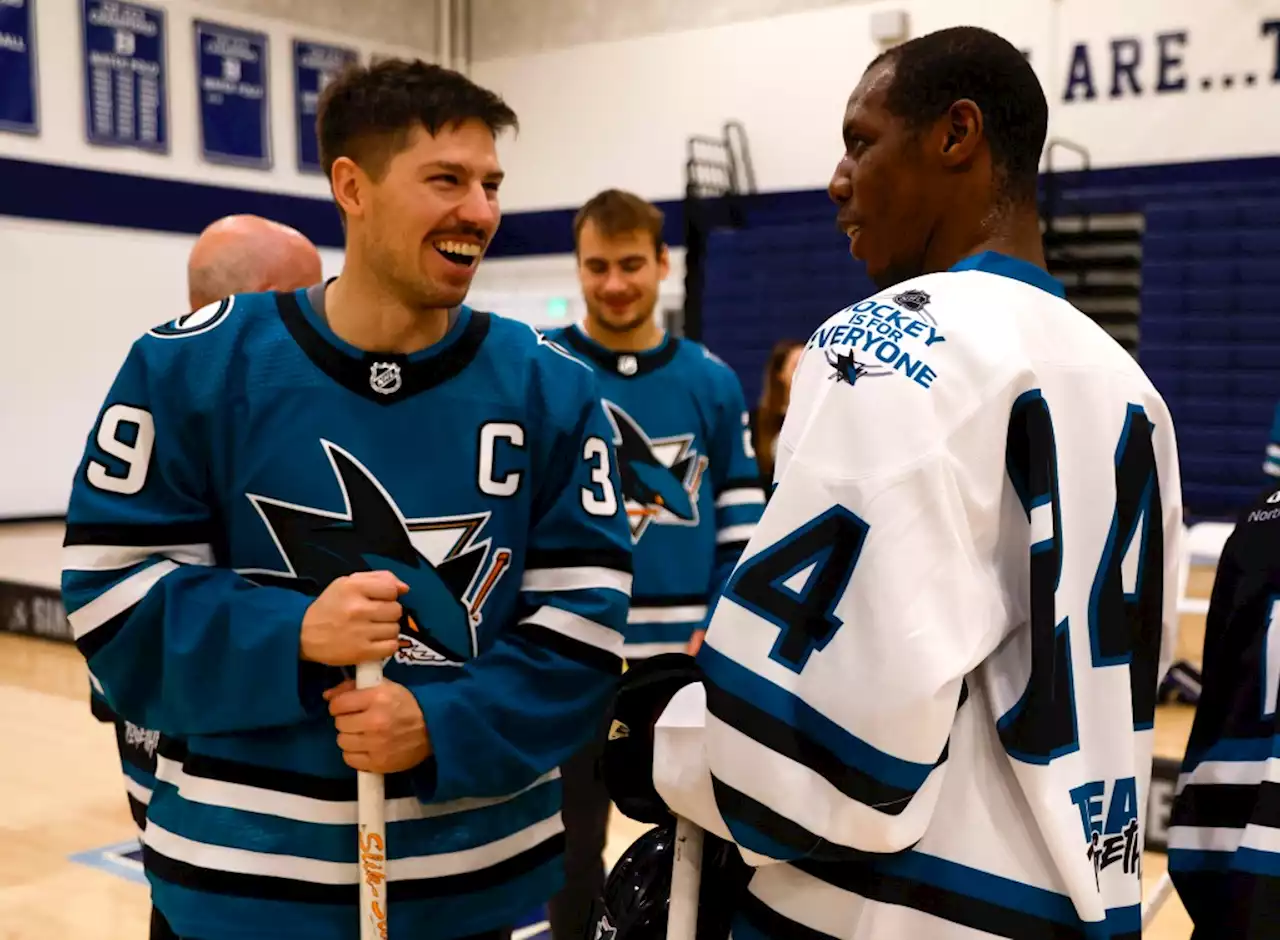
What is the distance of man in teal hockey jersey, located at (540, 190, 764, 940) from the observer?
8.33 ft

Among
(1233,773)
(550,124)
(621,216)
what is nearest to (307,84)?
(550,124)

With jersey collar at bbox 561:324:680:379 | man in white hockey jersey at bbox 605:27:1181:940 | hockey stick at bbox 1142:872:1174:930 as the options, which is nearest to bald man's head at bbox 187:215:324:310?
jersey collar at bbox 561:324:680:379

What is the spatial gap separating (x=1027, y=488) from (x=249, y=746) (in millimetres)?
869

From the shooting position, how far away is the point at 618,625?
147 cm

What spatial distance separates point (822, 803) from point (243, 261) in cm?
162

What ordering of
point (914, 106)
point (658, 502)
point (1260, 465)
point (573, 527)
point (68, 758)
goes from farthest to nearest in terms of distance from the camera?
point (1260, 465)
point (68, 758)
point (658, 502)
point (573, 527)
point (914, 106)

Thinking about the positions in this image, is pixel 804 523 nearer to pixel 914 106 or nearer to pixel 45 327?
pixel 914 106

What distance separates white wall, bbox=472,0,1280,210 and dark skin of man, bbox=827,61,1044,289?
26.3 feet

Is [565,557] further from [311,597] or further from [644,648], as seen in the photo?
[644,648]

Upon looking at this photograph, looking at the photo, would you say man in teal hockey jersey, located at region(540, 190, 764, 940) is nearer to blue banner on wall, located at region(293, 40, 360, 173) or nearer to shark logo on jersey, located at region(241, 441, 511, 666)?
Answer: shark logo on jersey, located at region(241, 441, 511, 666)

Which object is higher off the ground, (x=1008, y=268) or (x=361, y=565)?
(x=1008, y=268)

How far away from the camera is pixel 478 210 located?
4.66 feet

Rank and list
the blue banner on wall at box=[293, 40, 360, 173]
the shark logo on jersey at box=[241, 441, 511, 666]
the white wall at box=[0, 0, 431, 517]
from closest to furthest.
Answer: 1. the shark logo on jersey at box=[241, 441, 511, 666]
2. the white wall at box=[0, 0, 431, 517]
3. the blue banner on wall at box=[293, 40, 360, 173]

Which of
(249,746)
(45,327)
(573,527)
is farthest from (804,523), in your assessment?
(45,327)
